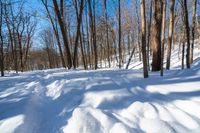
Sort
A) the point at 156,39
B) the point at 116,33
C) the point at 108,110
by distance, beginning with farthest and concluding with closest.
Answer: the point at 116,33
the point at 156,39
the point at 108,110

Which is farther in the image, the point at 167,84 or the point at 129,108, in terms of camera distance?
the point at 167,84

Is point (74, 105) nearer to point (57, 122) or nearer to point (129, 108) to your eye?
point (57, 122)

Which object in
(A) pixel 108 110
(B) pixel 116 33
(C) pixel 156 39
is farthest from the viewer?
(B) pixel 116 33

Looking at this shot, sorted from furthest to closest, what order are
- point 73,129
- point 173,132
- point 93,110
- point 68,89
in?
1. point 68,89
2. point 93,110
3. point 73,129
4. point 173,132

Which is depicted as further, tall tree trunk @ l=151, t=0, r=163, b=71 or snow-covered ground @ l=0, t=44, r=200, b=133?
tall tree trunk @ l=151, t=0, r=163, b=71

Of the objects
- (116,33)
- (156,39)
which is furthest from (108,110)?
(116,33)

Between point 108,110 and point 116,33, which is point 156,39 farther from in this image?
point 116,33

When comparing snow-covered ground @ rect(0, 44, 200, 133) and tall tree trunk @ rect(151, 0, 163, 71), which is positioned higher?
tall tree trunk @ rect(151, 0, 163, 71)

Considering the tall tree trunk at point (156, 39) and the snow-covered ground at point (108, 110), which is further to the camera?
the tall tree trunk at point (156, 39)

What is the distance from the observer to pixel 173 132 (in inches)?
120

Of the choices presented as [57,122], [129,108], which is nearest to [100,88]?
[129,108]

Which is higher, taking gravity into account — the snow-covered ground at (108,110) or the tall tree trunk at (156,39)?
the tall tree trunk at (156,39)

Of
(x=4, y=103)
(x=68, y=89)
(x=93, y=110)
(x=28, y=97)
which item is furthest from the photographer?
(x=68, y=89)

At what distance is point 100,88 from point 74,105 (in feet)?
3.80
